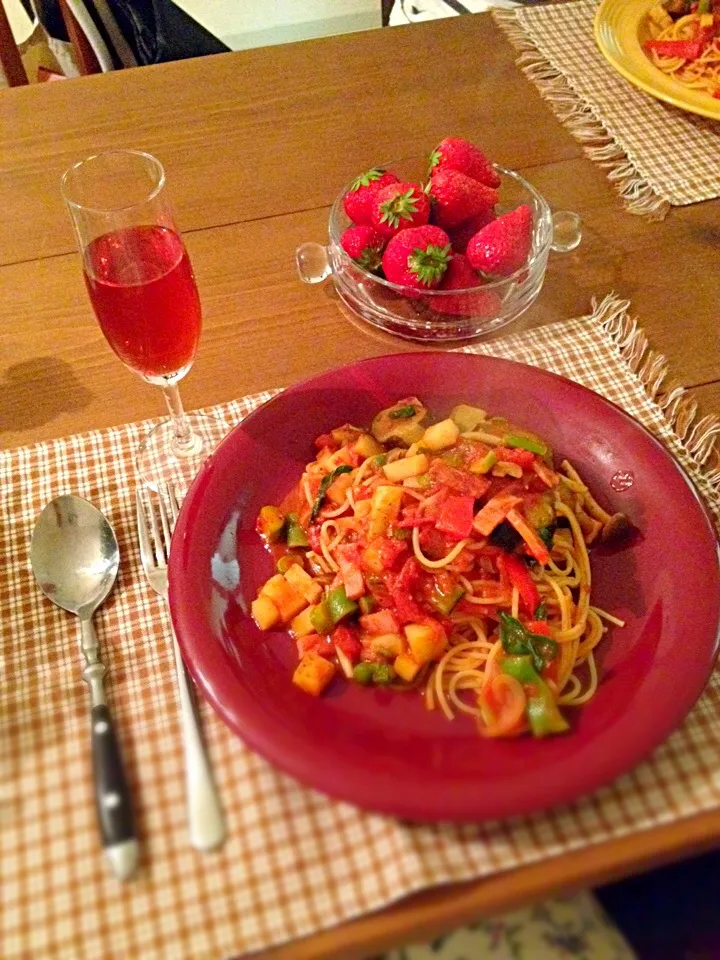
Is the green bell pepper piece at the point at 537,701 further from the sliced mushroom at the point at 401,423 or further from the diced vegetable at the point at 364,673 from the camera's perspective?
the sliced mushroom at the point at 401,423

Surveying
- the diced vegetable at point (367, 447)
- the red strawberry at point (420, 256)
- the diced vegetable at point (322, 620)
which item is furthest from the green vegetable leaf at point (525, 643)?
the red strawberry at point (420, 256)

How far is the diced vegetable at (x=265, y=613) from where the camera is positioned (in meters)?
1.04

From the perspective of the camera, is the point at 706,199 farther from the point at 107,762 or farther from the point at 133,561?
the point at 107,762

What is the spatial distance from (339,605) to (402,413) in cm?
36

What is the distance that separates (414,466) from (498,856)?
524mm

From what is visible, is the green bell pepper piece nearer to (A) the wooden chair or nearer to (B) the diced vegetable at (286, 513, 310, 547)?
(B) the diced vegetable at (286, 513, 310, 547)

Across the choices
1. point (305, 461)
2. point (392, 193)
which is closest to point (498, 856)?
point (305, 461)

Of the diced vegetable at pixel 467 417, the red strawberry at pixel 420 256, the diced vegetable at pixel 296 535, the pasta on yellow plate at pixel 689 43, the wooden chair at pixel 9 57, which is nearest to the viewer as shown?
the diced vegetable at pixel 296 535

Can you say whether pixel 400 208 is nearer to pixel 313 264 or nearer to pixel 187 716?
pixel 313 264

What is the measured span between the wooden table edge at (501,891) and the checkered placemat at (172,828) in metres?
0.01

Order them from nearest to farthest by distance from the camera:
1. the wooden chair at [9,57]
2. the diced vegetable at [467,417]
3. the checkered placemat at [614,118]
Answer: the diced vegetable at [467,417] → the checkered placemat at [614,118] → the wooden chair at [9,57]

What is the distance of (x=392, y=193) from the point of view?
1417 millimetres

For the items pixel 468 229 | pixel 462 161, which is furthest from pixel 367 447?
pixel 462 161

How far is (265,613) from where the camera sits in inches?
41.0
